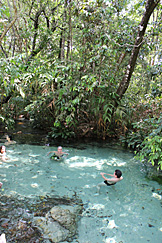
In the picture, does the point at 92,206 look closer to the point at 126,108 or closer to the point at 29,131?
the point at 126,108

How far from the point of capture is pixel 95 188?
4711mm

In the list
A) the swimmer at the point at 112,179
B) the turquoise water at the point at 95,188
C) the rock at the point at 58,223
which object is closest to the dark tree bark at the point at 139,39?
the turquoise water at the point at 95,188

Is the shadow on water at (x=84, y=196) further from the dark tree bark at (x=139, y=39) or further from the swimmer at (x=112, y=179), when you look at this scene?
the dark tree bark at (x=139, y=39)

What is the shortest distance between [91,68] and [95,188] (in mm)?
4763

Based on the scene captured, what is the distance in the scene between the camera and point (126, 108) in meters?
8.42

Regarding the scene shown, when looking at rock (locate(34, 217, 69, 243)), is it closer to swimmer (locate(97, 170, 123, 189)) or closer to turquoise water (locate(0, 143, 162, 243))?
turquoise water (locate(0, 143, 162, 243))

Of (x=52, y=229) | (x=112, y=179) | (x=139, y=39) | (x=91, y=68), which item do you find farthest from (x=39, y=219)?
(x=139, y=39)

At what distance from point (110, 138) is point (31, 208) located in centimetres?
581

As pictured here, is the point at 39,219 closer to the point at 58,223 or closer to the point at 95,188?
the point at 58,223

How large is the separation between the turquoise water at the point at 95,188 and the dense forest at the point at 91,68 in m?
1.36

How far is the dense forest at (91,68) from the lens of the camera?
Answer: 6.89 metres

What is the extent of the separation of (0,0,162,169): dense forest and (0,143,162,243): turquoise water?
136 cm

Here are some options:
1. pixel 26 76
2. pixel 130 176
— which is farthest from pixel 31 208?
pixel 26 76

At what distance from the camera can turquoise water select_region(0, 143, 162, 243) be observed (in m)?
3.32
